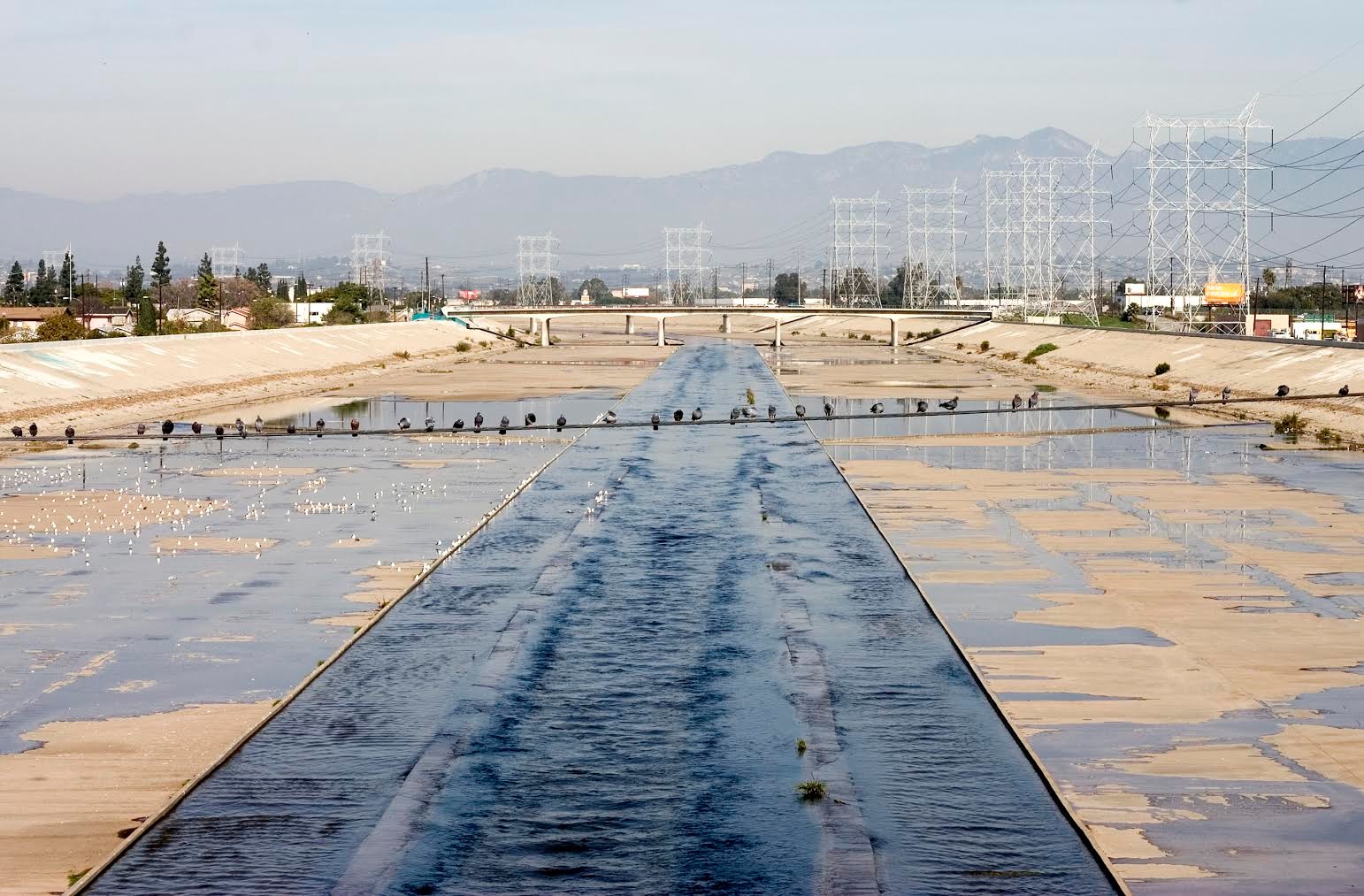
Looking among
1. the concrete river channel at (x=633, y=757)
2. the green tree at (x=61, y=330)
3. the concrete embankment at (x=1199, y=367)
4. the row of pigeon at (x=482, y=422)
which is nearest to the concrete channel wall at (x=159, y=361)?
the green tree at (x=61, y=330)

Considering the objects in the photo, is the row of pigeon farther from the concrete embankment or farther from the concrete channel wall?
the concrete channel wall

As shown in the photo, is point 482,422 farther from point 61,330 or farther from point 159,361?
point 61,330

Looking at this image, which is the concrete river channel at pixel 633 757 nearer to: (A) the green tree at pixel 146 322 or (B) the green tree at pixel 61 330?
(B) the green tree at pixel 61 330

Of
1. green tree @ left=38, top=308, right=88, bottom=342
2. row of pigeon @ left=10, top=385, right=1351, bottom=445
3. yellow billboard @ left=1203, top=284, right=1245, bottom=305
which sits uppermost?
yellow billboard @ left=1203, top=284, right=1245, bottom=305

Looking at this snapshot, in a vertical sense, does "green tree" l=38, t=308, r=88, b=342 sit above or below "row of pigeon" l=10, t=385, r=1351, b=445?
above

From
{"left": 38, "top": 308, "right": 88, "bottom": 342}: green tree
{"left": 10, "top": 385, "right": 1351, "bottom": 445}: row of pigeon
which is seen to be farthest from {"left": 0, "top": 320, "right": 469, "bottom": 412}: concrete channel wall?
{"left": 10, "top": 385, "right": 1351, "bottom": 445}: row of pigeon

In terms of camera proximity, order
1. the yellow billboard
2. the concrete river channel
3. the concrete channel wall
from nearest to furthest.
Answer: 1. the concrete river channel
2. the concrete channel wall
3. the yellow billboard

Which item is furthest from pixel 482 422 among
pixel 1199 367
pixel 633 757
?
pixel 633 757
